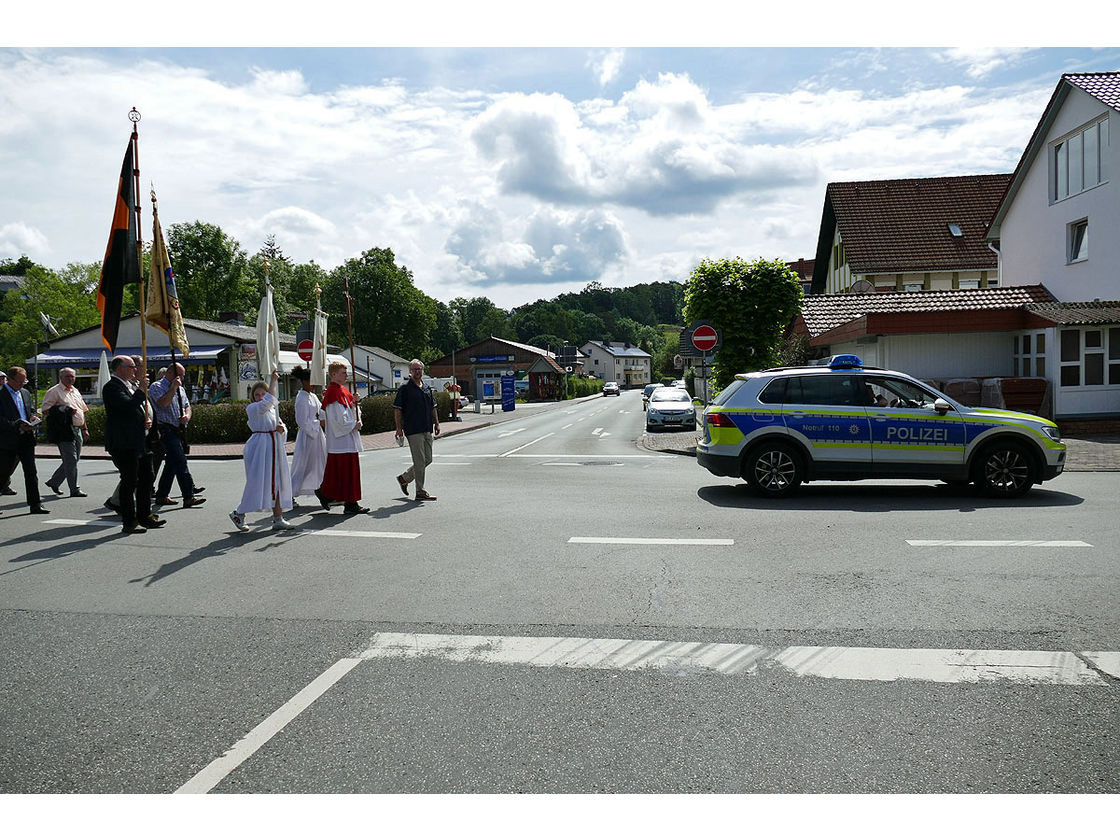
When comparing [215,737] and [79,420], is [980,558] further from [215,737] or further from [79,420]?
[79,420]

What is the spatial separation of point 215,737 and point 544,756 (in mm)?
1508

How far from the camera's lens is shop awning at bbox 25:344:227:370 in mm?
36781

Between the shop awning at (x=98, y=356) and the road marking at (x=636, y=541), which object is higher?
the shop awning at (x=98, y=356)

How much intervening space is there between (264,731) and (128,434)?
6.18m

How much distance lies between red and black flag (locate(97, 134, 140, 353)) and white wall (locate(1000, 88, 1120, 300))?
76.4ft

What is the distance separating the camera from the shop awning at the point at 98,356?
121 ft

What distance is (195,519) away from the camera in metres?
10.3

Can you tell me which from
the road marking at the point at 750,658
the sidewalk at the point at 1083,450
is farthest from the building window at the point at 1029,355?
the road marking at the point at 750,658

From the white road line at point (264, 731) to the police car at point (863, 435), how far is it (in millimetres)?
7476

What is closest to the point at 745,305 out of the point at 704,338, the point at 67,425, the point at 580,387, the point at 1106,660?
the point at 704,338

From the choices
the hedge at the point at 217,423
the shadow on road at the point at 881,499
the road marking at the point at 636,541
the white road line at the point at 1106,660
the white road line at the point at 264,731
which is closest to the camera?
the white road line at the point at 264,731

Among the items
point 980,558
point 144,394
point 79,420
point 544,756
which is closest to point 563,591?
point 544,756

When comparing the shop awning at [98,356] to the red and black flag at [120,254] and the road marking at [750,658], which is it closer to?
the red and black flag at [120,254]

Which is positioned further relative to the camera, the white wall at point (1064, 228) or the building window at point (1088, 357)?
the white wall at point (1064, 228)
